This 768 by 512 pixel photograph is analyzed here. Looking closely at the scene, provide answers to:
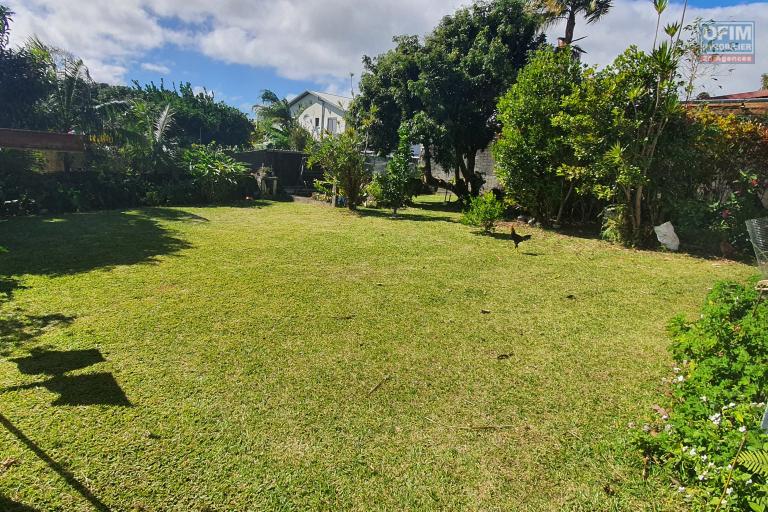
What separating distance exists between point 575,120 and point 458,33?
7.72 m

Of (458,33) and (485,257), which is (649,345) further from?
(458,33)

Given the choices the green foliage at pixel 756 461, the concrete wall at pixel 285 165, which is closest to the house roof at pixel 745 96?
the green foliage at pixel 756 461

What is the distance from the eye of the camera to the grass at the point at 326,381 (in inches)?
89.3

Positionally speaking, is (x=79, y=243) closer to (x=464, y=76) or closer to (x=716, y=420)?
(x=716, y=420)

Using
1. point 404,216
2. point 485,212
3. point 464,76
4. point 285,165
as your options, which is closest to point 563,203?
point 485,212

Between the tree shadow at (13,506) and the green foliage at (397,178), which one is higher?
the green foliage at (397,178)

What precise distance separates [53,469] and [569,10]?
1800 cm

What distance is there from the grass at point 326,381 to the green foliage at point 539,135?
376 cm

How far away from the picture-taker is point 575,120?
8.38 meters

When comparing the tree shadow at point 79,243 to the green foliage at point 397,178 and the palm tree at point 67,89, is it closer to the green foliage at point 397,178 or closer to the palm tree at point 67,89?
the green foliage at point 397,178

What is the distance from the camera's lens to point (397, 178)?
12.5 metres

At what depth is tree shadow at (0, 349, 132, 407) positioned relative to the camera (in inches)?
116

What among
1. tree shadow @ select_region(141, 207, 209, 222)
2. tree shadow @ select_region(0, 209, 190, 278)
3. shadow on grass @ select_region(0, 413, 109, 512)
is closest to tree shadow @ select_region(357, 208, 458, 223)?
tree shadow @ select_region(141, 207, 209, 222)

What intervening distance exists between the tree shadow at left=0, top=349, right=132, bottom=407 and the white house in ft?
114
